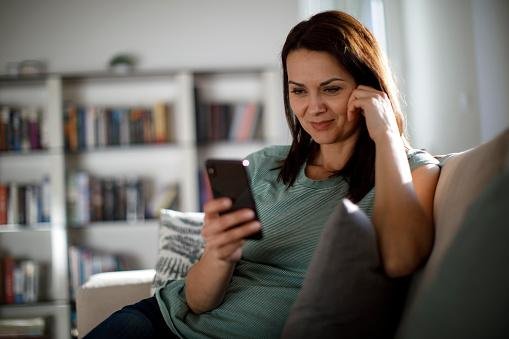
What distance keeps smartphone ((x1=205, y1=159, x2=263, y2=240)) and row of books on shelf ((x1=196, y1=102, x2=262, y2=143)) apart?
2.37 metres

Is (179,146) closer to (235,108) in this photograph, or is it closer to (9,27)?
(235,108)

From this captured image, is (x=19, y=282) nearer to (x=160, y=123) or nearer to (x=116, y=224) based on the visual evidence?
(x=116, y=224)

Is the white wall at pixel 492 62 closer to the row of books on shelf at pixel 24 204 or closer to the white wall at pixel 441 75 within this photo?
the white wall at pixel 441 75

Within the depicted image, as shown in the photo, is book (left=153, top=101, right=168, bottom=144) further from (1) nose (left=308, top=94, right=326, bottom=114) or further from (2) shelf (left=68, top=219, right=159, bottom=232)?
(1) nose (left=308, top=94, right=326, bottom=114)

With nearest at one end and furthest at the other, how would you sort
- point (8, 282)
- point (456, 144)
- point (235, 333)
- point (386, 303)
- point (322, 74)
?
point (386, 303) < point (235, 333) < point (322, 74) < point (456, 144) < point (8, 282)

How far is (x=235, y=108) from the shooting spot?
3.62 m

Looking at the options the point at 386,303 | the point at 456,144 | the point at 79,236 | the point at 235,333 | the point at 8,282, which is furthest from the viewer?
the point at 79,236

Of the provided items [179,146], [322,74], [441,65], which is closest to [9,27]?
[179,146]

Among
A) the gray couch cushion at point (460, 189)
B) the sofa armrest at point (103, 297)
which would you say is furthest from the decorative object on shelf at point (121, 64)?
the gray couch cushion at point (460, 189)

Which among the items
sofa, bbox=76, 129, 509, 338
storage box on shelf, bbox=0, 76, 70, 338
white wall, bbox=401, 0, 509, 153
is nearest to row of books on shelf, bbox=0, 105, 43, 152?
storage box on shelf, bbox=0, 76, 70, 338

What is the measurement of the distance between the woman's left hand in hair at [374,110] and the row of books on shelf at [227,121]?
7.30ft

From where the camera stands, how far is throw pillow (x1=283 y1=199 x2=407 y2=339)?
35.9 inches

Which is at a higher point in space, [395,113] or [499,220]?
[395,113]

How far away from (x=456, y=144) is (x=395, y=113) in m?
1.04
